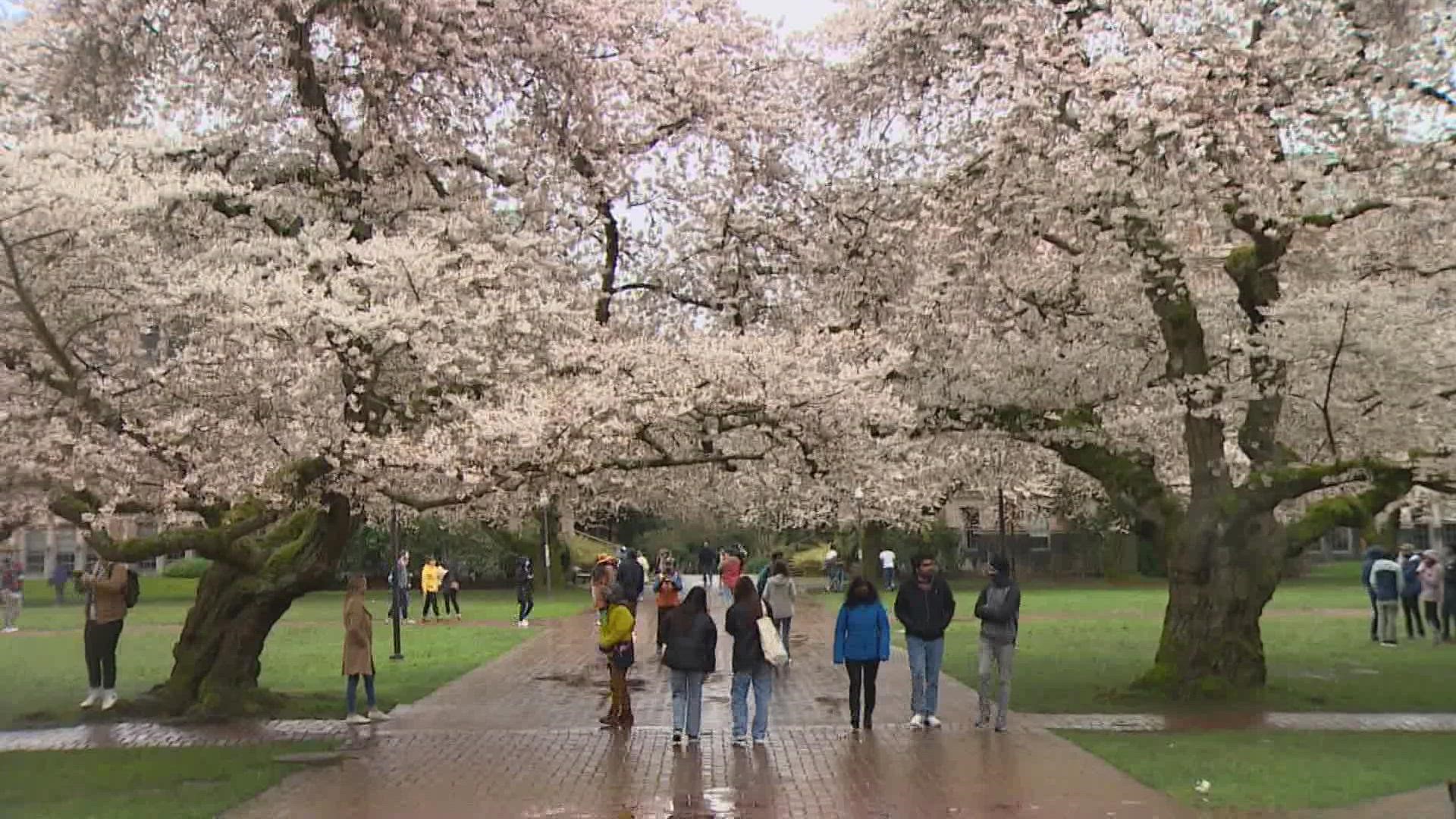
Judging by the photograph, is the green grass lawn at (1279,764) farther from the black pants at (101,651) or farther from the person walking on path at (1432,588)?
the person walking on path at (1432,588)

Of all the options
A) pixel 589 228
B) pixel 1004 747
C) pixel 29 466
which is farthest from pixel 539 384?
pixel 1004 747

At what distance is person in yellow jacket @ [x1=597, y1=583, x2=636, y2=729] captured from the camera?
14.8m

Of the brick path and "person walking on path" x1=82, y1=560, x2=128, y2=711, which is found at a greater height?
"person walking on path" x1=82, y1=560, x2=128, y2=711

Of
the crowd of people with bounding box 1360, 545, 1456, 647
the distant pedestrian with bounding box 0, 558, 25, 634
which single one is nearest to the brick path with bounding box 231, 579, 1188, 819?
the crowd of people with bounding box 1360, 545, 1456, 647

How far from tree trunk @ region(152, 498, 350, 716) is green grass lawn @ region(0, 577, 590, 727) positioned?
0.71 meters

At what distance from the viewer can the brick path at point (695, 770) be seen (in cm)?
1030

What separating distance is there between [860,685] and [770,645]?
4.60ft

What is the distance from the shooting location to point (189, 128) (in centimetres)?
1667

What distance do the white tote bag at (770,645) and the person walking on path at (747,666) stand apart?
0.14 feet

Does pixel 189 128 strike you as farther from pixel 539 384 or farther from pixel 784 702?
pixel 784 702

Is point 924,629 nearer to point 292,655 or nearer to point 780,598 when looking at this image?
point 780,598

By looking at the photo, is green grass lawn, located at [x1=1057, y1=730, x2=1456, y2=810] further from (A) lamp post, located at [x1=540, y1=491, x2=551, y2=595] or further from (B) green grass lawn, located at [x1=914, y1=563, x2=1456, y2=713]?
(A) lamp post, located at [x1=540, y1=491, x2=551, y2=595]

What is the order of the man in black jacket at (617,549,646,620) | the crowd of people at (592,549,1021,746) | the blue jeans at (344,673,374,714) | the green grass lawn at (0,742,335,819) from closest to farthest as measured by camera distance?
the green grass lawn at (0,742,335,819) → the crowd of people at (592,549,1021,746) → the blue jeans at (344,673,374,714) → the man in black jacket at (617,549,646,620)

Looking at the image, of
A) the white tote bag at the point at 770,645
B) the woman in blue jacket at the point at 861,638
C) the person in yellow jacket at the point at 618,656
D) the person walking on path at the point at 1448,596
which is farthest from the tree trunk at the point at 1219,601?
the person walking on path at the point at 1448,596
